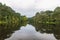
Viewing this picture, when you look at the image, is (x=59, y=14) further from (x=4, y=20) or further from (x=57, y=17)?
(x=4, y=20)

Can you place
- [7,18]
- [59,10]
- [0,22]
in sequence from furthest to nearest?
[59,10], [7,18], [0,22]

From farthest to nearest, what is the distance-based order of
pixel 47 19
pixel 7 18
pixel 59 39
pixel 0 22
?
pixel 47 19, pixel 7 18, pixel 0 22, pixel 59 39

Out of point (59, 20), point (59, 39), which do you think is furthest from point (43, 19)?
point (59, 39)

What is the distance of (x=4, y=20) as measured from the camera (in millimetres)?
115625

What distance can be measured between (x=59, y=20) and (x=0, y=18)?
36204 millimetres

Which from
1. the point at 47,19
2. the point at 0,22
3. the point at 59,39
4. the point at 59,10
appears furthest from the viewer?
the point at 47,19

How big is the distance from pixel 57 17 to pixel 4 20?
33.9 meters

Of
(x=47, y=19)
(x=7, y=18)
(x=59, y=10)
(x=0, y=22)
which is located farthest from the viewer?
(x=47, y=19)

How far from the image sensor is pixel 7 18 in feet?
395

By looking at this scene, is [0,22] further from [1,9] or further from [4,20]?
[1,9]

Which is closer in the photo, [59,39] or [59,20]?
[59,39]

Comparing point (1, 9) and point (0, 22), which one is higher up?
point (1, 9)

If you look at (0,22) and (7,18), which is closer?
(0,22)

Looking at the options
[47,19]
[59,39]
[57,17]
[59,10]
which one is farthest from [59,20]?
[59,39]
